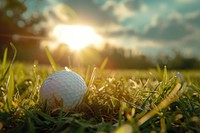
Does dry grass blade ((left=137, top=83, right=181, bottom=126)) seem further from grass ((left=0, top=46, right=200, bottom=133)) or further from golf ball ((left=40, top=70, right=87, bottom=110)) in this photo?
golf ball ((left=40, top=70, right=87, bottom=110))

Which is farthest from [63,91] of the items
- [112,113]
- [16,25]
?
[16,25]

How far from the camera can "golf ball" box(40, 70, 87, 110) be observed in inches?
75.0

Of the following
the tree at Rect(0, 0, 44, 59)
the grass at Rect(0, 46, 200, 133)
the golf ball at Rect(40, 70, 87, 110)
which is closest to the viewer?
the grass at Rect(0, 46, 200, 133)

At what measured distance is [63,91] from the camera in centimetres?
194

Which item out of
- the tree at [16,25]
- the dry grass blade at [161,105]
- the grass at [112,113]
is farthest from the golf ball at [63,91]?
the tree at [16,25]

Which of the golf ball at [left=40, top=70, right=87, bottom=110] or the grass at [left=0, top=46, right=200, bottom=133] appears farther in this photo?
the golf ball at [left=40, top=70, right=87, bottom=110]

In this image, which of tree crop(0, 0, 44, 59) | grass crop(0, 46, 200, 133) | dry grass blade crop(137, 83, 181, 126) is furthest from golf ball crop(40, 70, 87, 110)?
tree crop(0, 0, 44, 59)

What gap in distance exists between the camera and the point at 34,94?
84.2 inches

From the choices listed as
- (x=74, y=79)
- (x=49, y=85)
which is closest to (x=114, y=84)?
(x=74, y=79)

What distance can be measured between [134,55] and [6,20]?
10772mm

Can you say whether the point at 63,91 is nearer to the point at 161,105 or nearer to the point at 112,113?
the point at 112,113

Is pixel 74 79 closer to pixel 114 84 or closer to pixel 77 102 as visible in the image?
pixel 77 102

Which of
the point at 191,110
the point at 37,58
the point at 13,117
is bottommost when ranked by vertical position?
the point at 37,58

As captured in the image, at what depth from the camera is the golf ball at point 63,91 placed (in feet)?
6.25
